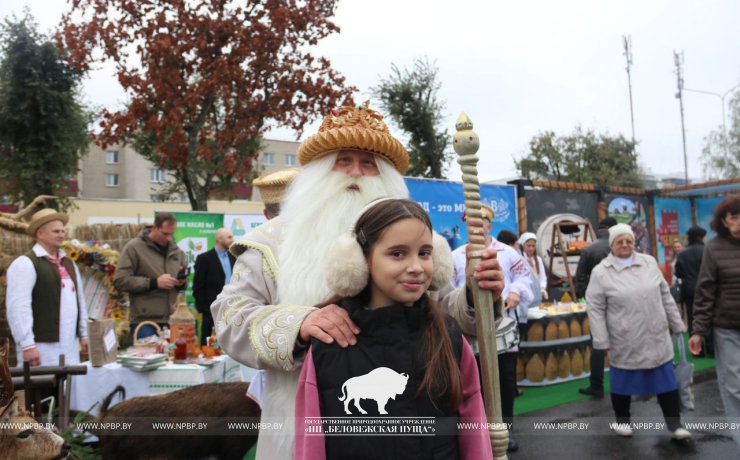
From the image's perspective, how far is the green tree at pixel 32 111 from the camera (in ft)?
51.0

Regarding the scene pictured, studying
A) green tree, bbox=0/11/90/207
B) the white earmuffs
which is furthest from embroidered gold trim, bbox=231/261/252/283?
green tree, bbox=0/11/90/207

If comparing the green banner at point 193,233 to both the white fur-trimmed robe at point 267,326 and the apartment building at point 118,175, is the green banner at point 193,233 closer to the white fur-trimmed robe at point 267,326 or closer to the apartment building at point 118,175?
the white fur-trimmed robe at point 267,326

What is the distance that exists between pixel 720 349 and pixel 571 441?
154 cm

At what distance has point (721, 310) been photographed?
391 centimetres

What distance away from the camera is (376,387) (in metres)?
1.36

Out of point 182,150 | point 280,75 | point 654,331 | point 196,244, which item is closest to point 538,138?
point 280,75

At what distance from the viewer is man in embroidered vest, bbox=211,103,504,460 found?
5.08 ft

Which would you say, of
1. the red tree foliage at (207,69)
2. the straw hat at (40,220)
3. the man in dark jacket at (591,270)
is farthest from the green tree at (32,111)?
the man in dark jacket at (591,270)

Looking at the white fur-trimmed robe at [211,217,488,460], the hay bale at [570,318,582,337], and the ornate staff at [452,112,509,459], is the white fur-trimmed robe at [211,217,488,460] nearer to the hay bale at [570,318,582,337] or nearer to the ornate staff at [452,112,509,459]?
the ornate staff at [452,112,509,459]

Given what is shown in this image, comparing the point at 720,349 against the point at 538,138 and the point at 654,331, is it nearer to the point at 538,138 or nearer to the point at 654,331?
the point at 654,331

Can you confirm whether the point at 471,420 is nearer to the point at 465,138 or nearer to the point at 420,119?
the point at 465,138

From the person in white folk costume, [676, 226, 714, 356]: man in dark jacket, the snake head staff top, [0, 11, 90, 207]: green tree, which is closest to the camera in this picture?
the snake head staff top

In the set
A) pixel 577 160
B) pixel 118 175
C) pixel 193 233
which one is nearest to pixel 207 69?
pixel 193 233

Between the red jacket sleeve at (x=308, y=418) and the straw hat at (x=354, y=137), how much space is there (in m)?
0.76
